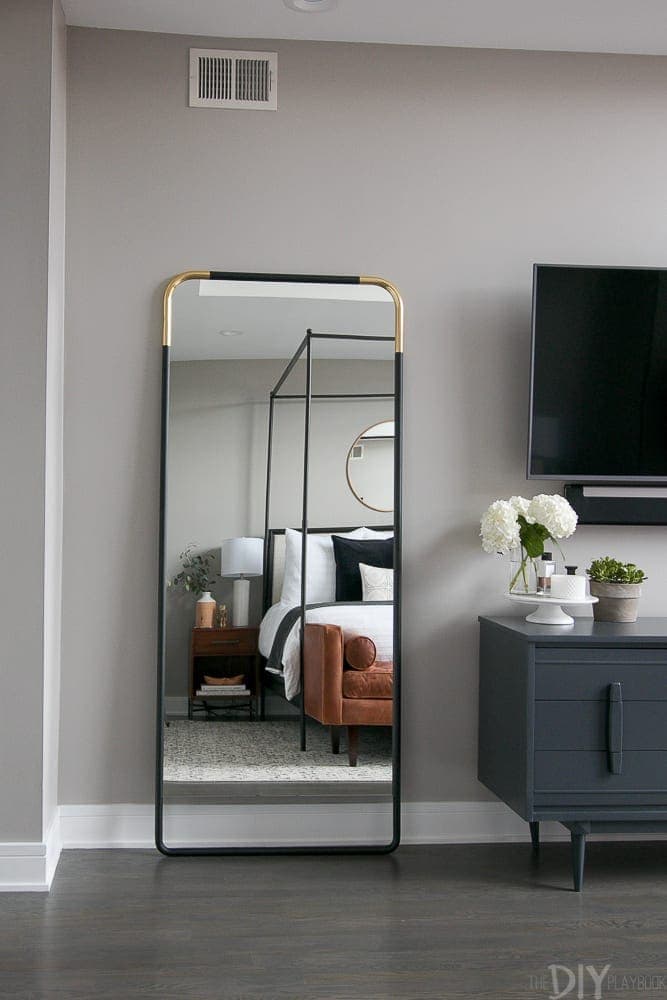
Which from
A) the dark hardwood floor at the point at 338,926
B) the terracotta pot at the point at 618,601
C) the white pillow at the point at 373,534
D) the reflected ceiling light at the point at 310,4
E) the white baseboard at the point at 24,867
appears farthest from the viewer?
the white pillow at the point at 373,534

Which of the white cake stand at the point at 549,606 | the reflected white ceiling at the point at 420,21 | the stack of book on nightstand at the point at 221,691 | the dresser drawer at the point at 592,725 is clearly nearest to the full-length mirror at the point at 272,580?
the stack of book on nightstand at the point at 221,691

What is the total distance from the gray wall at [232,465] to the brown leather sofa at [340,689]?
0.76 feet

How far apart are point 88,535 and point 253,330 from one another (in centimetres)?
85

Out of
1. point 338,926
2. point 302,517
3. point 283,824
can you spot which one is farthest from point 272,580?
point 338,926

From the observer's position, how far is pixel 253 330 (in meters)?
3.25

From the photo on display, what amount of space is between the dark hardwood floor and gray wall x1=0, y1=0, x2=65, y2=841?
395 mm

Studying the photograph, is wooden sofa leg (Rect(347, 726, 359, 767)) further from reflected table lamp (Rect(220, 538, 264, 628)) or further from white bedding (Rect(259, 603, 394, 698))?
reflected table lamp (Rect(220, 538, 264, 628))

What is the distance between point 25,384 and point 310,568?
41.2 inches

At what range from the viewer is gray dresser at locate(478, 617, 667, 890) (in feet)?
9.46

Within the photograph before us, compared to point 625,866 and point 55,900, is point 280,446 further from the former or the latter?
point 625,866

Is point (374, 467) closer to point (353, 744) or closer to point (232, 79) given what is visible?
point (353, 744)

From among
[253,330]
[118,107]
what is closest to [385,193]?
[253,330]

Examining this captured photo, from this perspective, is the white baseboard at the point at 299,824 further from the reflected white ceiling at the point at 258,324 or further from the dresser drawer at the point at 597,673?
the reflected white ceiling at the point at 258,324

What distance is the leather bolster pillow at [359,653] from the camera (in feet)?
10.7
